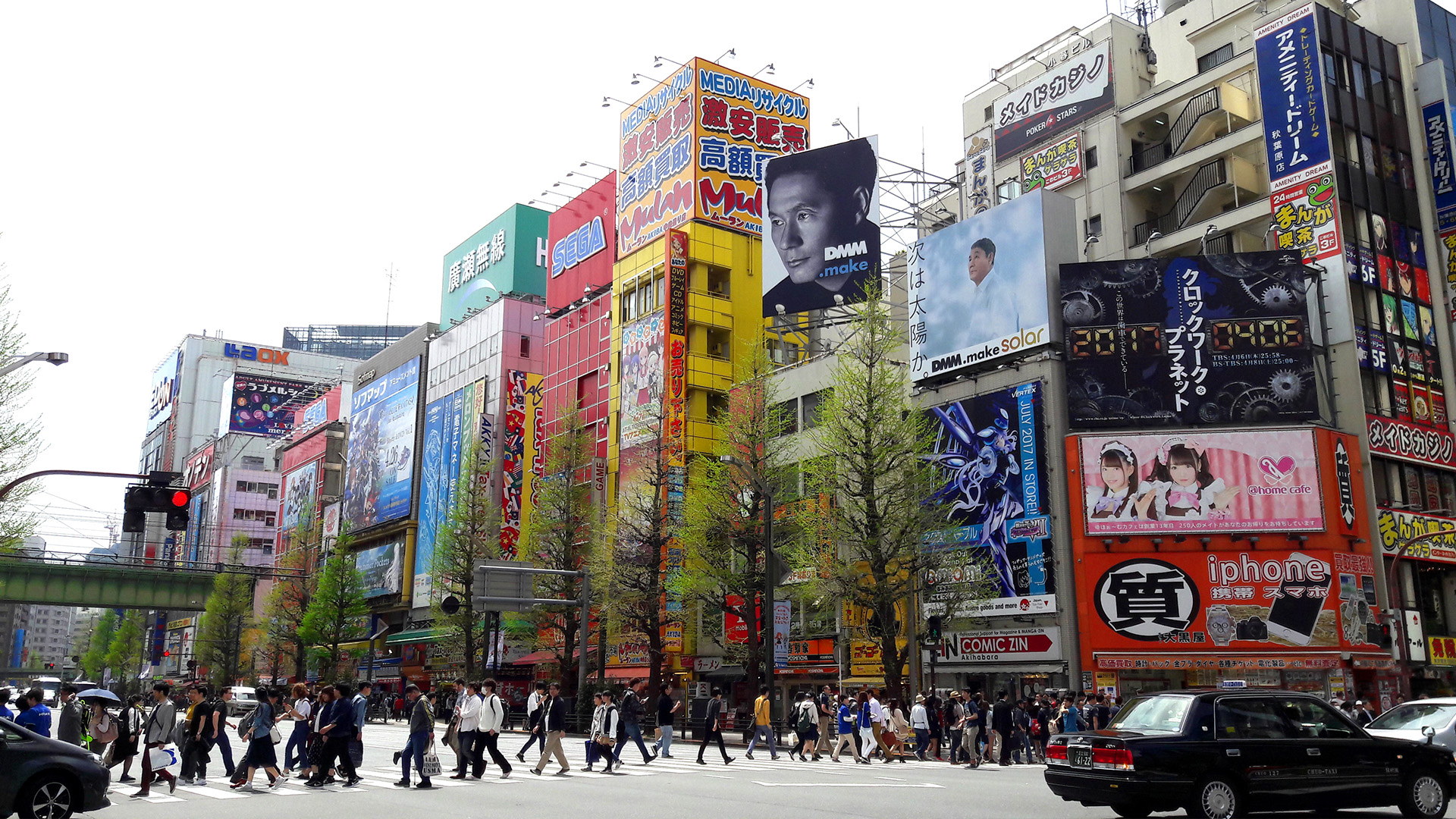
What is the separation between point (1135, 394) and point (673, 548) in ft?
54.0

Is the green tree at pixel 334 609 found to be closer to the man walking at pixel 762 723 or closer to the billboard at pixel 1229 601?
the man walking at pixel 762 723

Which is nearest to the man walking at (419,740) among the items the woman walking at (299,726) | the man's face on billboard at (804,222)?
the woman walking at (299,726)

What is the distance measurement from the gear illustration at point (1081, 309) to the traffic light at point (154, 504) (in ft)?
83.4

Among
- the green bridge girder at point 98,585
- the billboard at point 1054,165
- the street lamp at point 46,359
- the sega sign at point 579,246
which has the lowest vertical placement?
the green bridge girder at point 98,585

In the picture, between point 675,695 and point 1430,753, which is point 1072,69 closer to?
point 675,695

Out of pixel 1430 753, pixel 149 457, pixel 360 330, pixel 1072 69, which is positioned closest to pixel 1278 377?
pixel 1072 69

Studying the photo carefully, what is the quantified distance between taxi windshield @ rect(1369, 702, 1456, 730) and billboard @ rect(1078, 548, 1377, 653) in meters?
17.1

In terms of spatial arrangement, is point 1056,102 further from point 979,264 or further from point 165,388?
point 165,388

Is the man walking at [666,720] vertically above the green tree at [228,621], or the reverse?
the green tree at [228,621]

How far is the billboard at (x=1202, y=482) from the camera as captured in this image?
104 feet

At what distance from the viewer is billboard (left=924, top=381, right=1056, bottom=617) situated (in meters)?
32.6

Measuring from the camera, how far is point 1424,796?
38.2 ft

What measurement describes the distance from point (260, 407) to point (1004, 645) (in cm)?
9669

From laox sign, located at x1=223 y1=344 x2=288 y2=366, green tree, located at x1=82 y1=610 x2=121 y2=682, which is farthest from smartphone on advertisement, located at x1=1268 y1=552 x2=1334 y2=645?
laox sign, located at x1=223 y1=344 x2=288 y2=366
